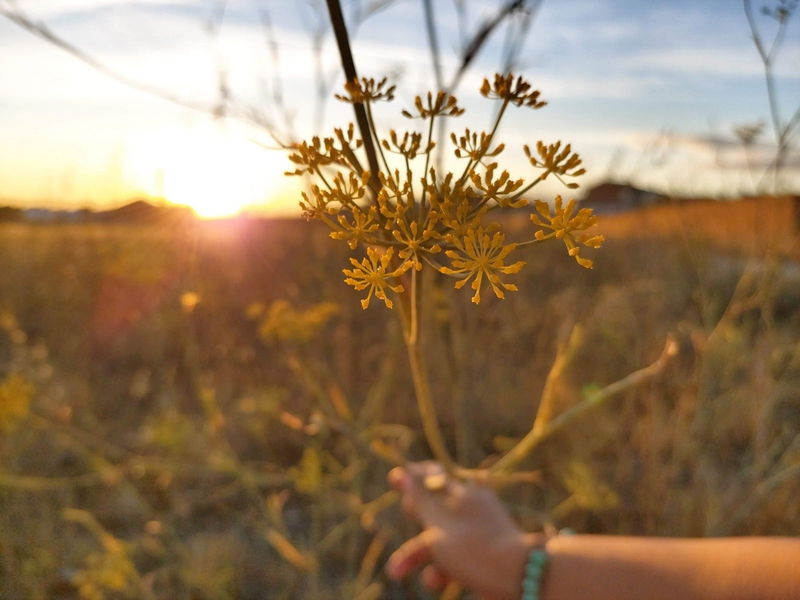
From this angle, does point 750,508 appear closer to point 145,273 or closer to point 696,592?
point 696,592

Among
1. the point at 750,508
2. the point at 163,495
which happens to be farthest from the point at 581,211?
the point at 163,495

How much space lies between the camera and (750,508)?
1.49 metres

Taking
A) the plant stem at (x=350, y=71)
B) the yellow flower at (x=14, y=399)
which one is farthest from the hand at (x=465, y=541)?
the yellow flower at (x=14, y=399)

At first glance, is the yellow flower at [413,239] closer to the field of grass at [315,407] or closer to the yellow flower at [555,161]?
the yellow flower at [555,161]

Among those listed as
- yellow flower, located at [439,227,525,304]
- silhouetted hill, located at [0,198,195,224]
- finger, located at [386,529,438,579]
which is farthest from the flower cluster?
silhouetted hill, located at [0,198,195,224]

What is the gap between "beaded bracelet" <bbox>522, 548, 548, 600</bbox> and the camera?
3.05 feet

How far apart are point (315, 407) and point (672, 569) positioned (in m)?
1.93

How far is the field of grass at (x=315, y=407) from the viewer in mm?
1504

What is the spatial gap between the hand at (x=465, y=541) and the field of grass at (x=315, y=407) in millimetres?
125

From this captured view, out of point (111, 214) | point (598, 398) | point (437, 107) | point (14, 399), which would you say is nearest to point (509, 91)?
point (437, 107)

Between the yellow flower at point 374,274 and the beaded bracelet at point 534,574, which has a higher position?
the yellow flower at point 374,274

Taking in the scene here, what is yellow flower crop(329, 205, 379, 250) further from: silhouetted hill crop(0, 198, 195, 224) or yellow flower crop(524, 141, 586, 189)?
silhouetted hill crop(0, 198, 195, 224)

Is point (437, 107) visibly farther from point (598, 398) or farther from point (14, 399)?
point (14, 399)

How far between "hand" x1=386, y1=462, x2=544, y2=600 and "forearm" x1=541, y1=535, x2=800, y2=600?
6cm
